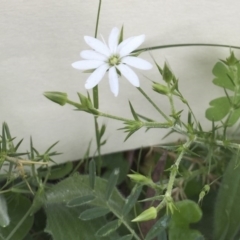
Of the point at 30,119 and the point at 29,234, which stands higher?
the point at 30,119

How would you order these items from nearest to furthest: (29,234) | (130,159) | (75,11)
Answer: (75,11) < (29,234) < (130,159)

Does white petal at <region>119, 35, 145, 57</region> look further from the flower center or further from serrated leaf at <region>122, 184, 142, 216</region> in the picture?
serrated leaf at <region>122, 184, 142, 216</region>

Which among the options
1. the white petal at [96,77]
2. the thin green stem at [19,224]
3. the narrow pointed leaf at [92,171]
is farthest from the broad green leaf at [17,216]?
the white petal at [96,77]

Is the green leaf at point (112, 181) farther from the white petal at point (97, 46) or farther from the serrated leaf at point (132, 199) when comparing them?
the white petal at point (97, 46)

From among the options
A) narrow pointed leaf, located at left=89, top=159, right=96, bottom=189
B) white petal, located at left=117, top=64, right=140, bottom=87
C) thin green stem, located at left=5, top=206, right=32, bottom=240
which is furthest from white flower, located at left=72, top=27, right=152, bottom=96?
thin green stem, located at left=5, top=206, right=32, bottom=240

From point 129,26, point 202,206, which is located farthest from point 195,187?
point 129,26

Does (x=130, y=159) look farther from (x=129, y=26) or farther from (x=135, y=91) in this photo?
(x=129, y=26)

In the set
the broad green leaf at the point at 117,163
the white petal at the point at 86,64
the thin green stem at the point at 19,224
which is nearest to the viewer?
the white petal at the point at 86,64
